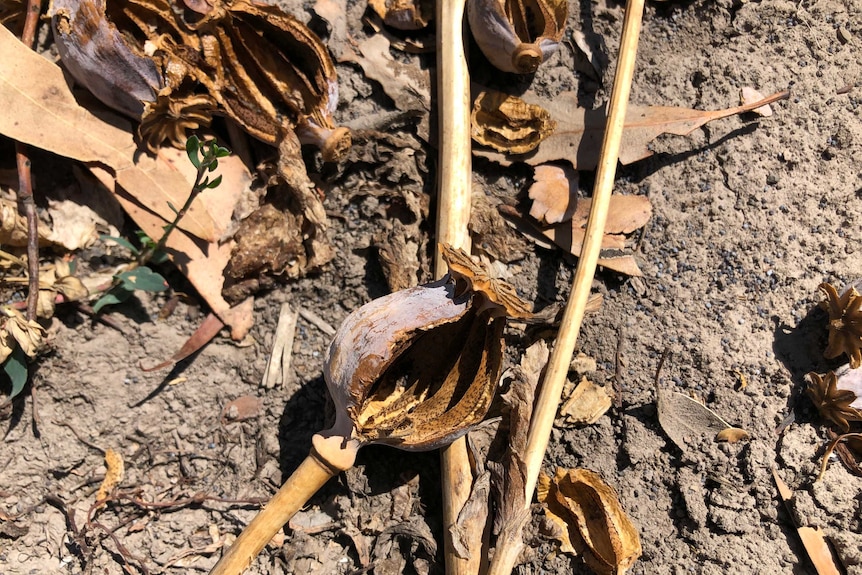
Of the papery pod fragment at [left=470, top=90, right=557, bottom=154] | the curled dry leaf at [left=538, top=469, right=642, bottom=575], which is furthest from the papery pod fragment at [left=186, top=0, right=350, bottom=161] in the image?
the curled dry leaf at [left=538, top=469, right=642, bottom=575]

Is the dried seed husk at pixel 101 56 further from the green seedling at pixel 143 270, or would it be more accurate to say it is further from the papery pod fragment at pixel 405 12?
the papery pod fragment at pixel 405 12

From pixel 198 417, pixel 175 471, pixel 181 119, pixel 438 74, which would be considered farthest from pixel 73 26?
pixel 175 471

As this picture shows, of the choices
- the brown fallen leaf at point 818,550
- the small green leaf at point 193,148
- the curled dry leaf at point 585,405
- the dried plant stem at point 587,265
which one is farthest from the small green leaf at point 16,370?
the brown fallen leaf at point 818,550

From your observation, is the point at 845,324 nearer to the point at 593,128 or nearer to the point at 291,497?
the point at 593,128

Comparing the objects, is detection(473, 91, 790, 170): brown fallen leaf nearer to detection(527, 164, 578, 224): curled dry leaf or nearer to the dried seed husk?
detection(527, 164, 578, 224): curled dry leaf

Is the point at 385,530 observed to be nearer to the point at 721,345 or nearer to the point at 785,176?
the point at 721,345
